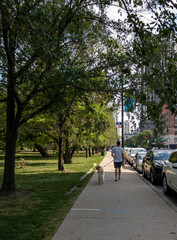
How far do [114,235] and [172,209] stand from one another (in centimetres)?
278

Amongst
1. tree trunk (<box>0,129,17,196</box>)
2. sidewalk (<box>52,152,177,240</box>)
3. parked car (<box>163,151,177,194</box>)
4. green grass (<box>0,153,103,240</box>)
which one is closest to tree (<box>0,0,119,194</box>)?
tree trunk (<box>0,129,17,196</box>)

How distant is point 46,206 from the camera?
24.5ft

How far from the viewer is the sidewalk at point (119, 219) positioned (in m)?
4.96

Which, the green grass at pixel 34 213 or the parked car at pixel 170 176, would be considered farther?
the parked car at pixel 170 176

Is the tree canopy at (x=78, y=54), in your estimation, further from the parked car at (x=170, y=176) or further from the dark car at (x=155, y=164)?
the dark car at (x=155, y=164)

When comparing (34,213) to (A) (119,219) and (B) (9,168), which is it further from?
(B) (9,168)

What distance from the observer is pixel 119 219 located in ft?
19.7

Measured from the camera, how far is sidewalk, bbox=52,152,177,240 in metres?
4.96

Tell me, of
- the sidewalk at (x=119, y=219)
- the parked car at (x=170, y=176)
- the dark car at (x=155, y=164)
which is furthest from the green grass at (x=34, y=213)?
the dark car at (x=155, y=164)

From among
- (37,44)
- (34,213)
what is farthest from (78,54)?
(34,213)

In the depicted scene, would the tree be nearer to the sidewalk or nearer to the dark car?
the sidewalk

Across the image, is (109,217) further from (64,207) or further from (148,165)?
(148,165)

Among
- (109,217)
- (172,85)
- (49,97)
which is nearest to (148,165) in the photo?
(49,97)

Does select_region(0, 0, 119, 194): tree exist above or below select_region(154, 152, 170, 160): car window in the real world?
above
